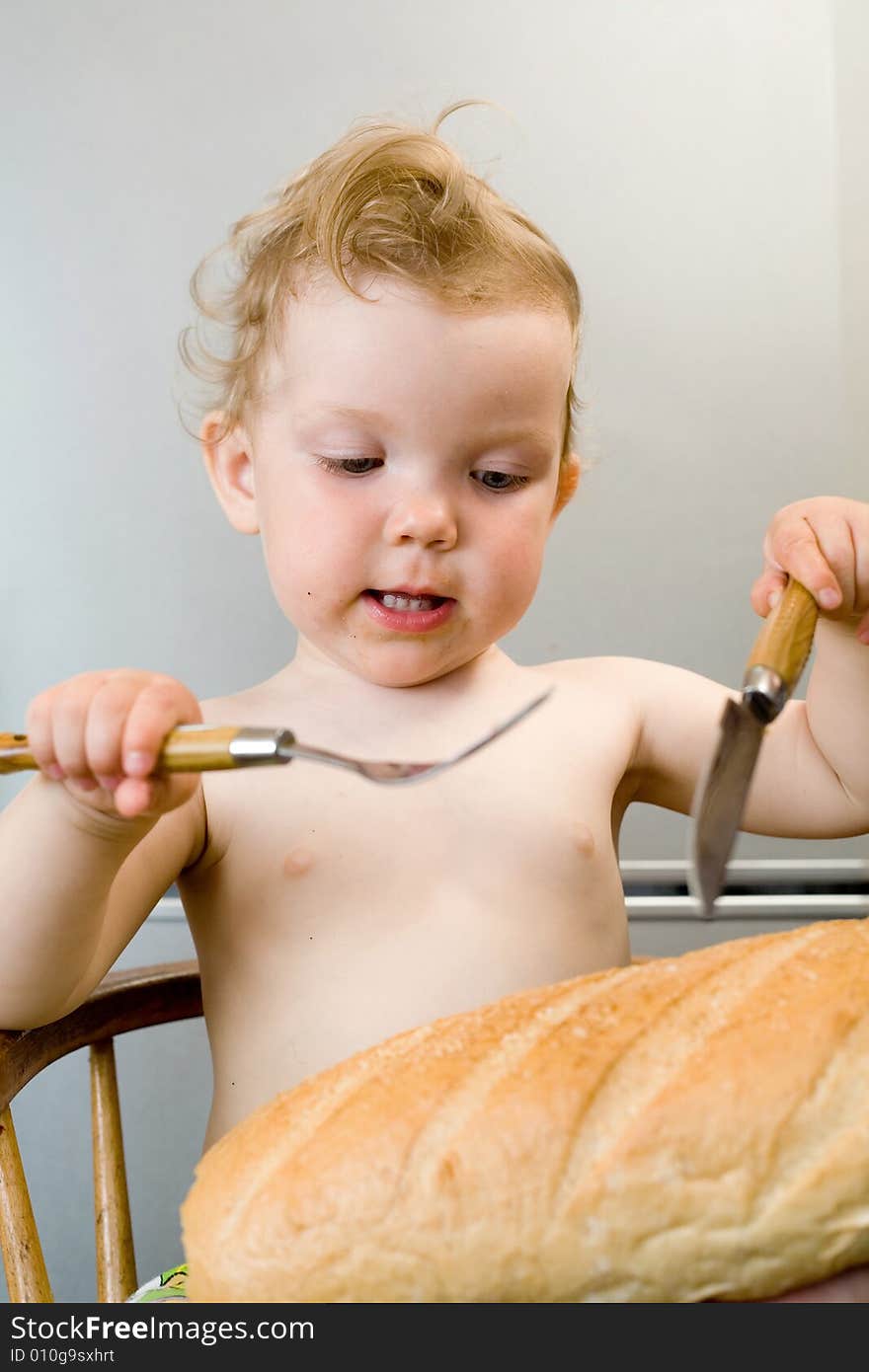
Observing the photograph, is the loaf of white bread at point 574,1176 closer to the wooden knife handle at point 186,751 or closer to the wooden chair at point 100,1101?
the wooden knife handle at point 186,751

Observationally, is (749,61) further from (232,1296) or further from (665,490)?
(232,1296)

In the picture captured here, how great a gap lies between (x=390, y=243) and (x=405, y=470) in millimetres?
140

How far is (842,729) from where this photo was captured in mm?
865

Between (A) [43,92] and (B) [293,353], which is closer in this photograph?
(B) [293,353]

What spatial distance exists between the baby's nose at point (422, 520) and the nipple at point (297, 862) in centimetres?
19

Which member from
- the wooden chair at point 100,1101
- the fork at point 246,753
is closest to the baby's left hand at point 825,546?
the fork at point 246,753

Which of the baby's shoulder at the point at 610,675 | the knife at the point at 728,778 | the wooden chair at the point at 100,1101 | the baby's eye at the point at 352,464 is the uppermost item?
the baby's eye at the point at 352,464

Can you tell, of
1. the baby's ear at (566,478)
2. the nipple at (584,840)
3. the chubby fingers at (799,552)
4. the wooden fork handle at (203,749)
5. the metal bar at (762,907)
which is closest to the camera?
the wooden fork handle at (203,749)

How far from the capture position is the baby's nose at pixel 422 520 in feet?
2.38

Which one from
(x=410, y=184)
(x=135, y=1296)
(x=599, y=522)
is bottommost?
(x=135, y=1296)

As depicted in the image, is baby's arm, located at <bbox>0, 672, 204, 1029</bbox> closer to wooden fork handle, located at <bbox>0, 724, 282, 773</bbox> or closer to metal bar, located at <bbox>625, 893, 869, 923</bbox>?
wooden fork handle, located at <bbox>0, 724, 282, 773</bbox>

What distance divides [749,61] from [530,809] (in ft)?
2.59

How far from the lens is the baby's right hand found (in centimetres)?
54
